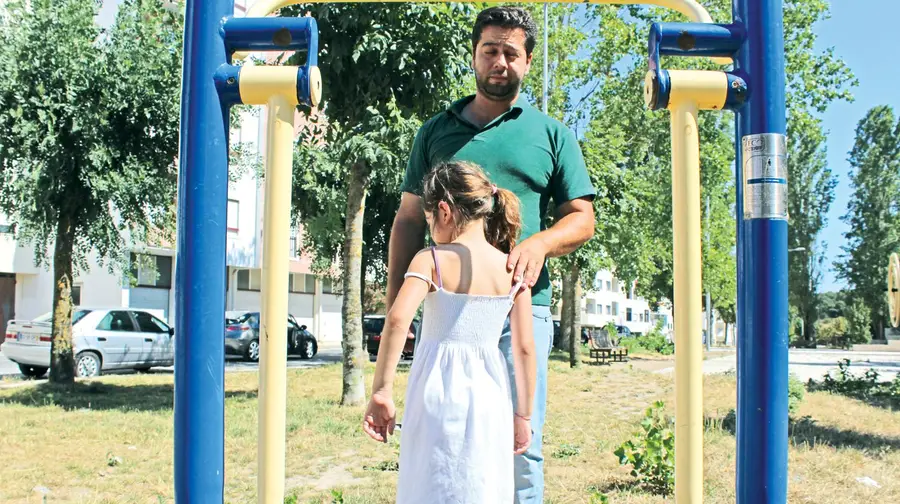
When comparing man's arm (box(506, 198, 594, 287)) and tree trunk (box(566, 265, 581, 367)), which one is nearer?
man's arm (box(506, 198, 594, 287))

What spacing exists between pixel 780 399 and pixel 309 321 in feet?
117

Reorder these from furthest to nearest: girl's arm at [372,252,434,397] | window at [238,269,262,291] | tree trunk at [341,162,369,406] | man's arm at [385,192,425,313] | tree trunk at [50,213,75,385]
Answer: window at [238,269,262,291] < tree trunk at [50,213,75,385] < tree trunk at [341,162,369,406] < man's arm at [385,192,425,313] < girl's arm at [372,252,434,397]

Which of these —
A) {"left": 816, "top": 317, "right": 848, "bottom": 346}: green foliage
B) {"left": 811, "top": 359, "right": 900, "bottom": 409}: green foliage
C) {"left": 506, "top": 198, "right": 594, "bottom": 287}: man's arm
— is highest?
{"left": 506, "top": 198, "right": 594, "bottom": 287}: man's arm

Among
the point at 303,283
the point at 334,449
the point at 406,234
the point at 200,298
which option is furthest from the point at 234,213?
the point at 200,298

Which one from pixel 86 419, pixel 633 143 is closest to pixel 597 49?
pixel 633 143

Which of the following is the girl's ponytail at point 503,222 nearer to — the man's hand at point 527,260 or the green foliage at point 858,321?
the man's hand at point 527,260

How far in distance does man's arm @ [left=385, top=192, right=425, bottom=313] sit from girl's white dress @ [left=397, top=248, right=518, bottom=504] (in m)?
0.25

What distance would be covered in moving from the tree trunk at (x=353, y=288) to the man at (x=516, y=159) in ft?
21.3

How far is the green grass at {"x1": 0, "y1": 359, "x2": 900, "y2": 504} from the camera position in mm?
4965

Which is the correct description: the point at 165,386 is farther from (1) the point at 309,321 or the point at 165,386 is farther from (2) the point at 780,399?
(1) the point at 309,321

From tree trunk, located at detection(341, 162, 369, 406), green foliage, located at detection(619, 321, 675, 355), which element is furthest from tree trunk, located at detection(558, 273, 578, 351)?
tree trunk, located at detection(341, 162, 369, 406)

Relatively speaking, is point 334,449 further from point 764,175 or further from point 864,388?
point 864,388

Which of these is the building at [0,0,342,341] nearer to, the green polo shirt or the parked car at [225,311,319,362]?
the parked car at [225,311,319,362]

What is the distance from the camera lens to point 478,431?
6.86ft
